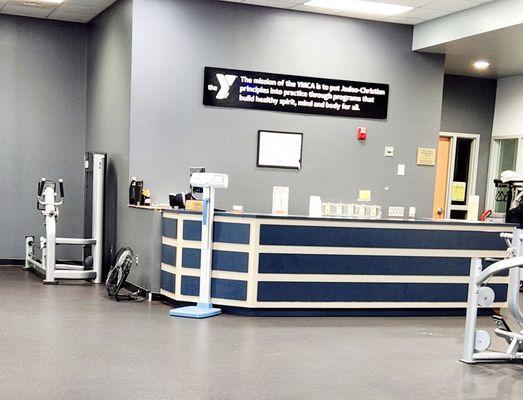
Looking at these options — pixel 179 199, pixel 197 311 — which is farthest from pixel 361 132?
pixel 197 311

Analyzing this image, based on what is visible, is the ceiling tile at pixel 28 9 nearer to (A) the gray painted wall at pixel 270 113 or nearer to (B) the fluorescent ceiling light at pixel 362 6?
(A) the gray painted wall at pixel 270 113

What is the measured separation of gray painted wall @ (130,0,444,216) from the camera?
7.92 meters

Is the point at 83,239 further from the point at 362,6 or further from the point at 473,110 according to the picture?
the point at 473,110

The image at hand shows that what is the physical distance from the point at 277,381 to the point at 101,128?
5630 millimetres

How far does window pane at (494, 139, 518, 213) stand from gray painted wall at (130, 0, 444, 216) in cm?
287

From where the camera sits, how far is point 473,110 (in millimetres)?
11688

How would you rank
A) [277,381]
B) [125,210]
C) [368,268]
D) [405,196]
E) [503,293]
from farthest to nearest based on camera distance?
[405,196] → [125,210] → [503,293] → [368,268] → [277,381]

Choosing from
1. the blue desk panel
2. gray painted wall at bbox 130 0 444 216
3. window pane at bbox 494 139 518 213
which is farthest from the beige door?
the blue desk panel

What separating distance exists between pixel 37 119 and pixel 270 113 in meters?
3.69

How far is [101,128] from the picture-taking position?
9.16m

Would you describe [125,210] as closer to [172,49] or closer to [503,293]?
[172,49]

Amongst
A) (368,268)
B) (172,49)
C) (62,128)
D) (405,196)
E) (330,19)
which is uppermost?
(330,19)

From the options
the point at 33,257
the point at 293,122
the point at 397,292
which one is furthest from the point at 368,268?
the point at 33,257

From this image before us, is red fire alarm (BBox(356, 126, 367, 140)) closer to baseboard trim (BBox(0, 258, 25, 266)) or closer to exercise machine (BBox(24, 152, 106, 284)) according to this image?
exercise machine (BBox(24, 152, 106, 284))
